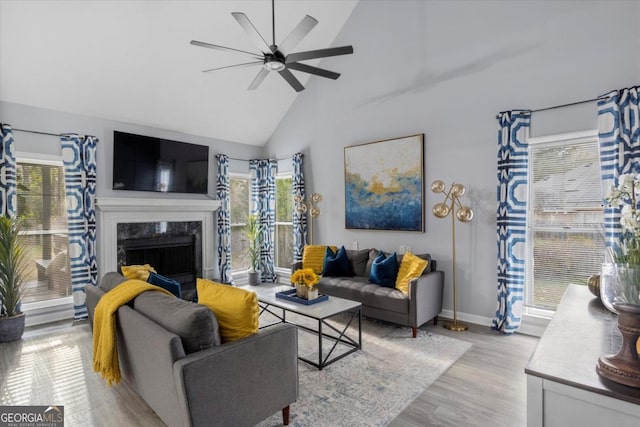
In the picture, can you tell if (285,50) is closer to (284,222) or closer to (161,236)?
(161,236)

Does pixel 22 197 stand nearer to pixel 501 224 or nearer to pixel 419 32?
pixel 419 32

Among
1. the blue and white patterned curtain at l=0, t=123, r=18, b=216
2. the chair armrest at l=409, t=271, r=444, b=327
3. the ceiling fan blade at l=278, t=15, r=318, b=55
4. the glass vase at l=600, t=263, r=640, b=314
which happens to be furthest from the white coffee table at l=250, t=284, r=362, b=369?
the blue and white patterned curtain at l=0, t=123, r=18, b=216

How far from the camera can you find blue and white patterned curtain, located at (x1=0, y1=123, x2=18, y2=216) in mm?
4000

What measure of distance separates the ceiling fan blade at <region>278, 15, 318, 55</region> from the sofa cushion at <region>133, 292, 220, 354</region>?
236 centimetres

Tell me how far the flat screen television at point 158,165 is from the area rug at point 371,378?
345cm

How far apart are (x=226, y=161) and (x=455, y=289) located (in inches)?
180

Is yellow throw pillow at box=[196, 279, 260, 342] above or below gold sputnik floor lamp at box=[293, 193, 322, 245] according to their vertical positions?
below

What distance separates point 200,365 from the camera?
70.0 inches

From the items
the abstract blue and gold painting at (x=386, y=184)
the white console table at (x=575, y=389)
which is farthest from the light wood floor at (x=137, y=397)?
the abstract blue and gold painting at (x=386, y=184)

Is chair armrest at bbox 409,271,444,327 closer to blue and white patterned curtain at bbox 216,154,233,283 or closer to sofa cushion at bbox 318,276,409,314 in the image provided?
sofa cushion at bbox 318,276,409,314

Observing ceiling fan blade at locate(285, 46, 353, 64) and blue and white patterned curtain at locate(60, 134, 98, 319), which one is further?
blue and white patterned curtain at locate(60, 134, 98, 319)

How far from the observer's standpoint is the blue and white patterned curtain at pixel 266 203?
671 centimetres

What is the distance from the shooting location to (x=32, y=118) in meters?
4.35

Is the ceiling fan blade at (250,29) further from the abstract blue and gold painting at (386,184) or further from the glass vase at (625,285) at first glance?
the glass vase at (625,285)
